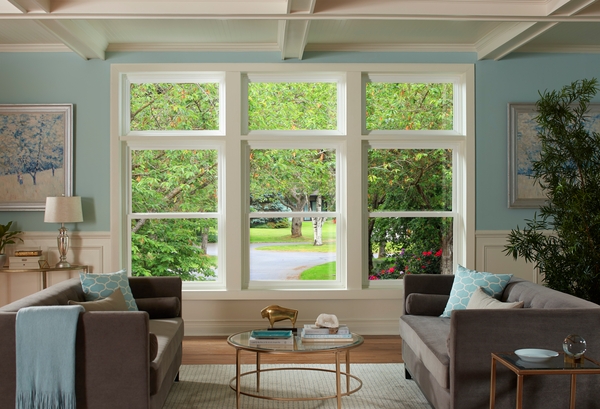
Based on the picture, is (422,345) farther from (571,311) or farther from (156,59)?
(156,59)

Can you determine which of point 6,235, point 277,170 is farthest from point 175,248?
point 6,235

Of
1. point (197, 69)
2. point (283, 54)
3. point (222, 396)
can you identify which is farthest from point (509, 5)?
point (222, 396)

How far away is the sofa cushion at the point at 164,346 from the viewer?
3.23 m

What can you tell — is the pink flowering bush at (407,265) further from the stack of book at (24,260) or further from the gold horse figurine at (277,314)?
the stack of book at (24,260)

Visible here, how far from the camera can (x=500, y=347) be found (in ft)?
10.3

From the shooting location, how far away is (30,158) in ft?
19.5

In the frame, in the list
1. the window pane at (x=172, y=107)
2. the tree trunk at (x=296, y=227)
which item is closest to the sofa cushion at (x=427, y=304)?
the tree trunk at (x=296, y=227)

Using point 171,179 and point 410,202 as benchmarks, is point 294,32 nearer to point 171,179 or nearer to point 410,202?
point 171,179

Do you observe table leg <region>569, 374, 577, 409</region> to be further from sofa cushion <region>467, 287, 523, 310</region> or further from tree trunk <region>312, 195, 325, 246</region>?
tree trunk <region>312, 195, 325, 246</region>

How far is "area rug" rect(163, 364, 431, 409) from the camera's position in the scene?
3984 millimetres

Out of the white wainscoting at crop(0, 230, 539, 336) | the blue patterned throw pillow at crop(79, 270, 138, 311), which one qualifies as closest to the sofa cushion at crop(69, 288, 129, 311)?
the blue patterned throw pillow at crop(79, 270, 138, 311)

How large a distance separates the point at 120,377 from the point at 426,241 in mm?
3903

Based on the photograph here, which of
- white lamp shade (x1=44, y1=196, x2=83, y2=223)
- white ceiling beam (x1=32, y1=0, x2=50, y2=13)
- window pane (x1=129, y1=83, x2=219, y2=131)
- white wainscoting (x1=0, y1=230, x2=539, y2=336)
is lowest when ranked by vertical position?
white wainscoting (x1=0, y1=230, x2=539, y2=336)

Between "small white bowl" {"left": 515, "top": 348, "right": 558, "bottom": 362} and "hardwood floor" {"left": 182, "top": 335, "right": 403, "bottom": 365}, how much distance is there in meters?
2.24
